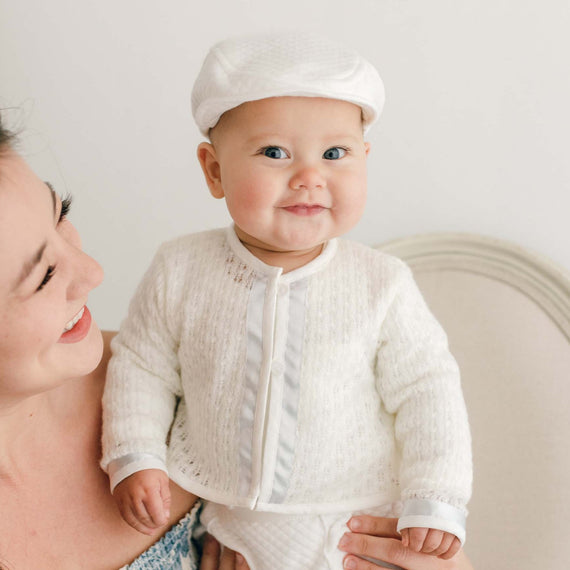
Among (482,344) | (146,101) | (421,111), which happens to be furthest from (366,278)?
(146,101)

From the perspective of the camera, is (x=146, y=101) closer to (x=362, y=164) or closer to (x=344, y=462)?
(x=362, y=164)

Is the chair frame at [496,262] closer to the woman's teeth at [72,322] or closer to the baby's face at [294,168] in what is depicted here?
the baby's face at [294,168]

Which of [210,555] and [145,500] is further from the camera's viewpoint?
[210,555]

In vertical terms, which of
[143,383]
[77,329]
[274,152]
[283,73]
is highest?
[283,73]

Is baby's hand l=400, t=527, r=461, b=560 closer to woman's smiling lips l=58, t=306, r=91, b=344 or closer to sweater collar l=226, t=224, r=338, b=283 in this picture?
sweater collar l=226, t=224, r=338, b=283

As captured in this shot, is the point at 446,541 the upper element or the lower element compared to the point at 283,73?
lower

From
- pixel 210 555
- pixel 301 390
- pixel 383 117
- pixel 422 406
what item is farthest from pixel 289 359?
pixel 383 117

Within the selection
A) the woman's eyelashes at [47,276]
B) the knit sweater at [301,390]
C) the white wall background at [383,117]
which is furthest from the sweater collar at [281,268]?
the white wall background at [383,117]

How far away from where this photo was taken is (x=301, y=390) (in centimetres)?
120

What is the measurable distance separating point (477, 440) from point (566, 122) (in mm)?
738

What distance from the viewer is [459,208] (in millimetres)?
1755

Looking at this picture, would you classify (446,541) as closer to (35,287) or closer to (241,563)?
(241,563)

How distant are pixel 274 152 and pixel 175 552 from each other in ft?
2.41

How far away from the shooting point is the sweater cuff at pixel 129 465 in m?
1.23
